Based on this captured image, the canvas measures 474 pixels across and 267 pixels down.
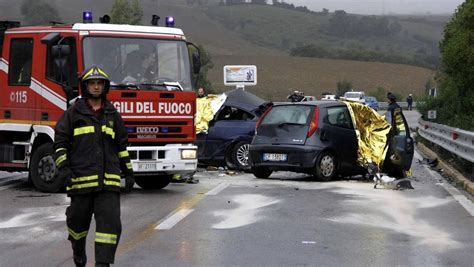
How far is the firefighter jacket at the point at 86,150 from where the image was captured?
7086 mm

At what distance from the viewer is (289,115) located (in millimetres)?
17141

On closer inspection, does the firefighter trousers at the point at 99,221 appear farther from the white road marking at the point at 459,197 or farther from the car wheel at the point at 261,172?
the car wheel at the point at 261,172

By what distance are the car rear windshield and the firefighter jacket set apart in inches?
388

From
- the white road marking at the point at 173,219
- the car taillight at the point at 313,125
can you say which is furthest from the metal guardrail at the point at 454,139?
the white road marking at the point at 173,219

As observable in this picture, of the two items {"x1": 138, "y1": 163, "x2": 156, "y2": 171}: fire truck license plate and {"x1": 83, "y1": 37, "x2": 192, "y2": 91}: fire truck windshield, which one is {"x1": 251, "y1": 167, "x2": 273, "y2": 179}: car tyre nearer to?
{"x1": 83, "y1": 37, "x2": 192, "y2": 91}: fire truck windshield

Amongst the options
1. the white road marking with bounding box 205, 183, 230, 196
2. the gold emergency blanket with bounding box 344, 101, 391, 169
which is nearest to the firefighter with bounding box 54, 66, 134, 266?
the white road marking with bounding box 205, 183, 230, 196

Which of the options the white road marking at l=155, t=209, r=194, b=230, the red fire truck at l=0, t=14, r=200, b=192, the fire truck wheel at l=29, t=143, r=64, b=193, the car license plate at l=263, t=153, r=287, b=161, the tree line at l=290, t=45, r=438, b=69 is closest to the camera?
the white road marking at l=155, t=209, r=194, b=230

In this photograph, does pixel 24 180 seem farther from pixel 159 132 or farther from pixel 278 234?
pixel 278 234

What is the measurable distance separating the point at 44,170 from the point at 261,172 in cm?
494

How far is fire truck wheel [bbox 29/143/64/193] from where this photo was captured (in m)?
14.1

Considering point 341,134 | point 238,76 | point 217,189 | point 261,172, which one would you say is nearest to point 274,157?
point 261,172

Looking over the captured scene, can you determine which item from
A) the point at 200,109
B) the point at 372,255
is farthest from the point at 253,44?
the point at 372,255

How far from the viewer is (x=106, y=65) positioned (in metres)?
13.6

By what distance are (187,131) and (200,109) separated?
206 inches
